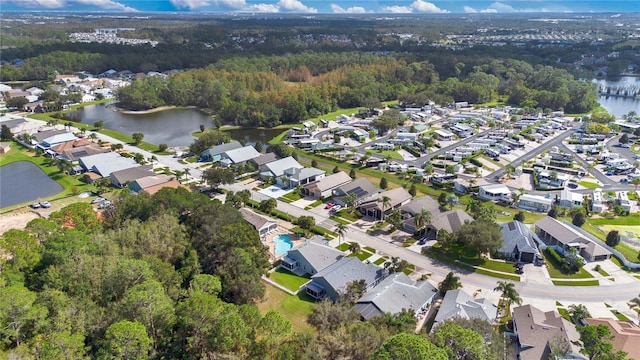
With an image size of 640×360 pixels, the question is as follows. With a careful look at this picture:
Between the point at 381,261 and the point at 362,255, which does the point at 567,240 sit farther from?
the point at 362,255

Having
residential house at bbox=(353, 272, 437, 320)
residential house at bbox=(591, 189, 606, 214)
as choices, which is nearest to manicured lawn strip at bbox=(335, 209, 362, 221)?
residential house at bbox=(353, 272, 437, 320)

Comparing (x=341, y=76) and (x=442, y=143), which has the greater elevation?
(x=341, y=76)

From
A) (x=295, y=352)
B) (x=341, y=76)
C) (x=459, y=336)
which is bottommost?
(x=295, y=352)

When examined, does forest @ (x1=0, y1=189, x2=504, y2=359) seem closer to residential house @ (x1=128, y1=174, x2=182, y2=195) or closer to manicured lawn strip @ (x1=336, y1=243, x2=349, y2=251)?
manicured lawn strip @ (x1=336, y1=243, x2=349, y2=251)

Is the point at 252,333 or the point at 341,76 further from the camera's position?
the point at 341,76

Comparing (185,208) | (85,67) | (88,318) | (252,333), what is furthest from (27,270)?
(85,67)

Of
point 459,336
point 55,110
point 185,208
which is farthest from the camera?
point 55,110

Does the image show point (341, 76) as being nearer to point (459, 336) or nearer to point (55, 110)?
point (55, 110)

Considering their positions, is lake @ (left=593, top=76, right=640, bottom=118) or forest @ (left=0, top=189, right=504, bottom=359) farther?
lake @ (left=593, top=76, right=640, bottom=118)
